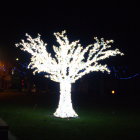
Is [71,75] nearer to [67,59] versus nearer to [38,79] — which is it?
[67,59]

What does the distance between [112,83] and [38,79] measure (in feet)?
41.9

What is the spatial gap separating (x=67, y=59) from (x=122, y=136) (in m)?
6.93

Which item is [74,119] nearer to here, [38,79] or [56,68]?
[56,68]

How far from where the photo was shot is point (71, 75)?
19141 millimetres

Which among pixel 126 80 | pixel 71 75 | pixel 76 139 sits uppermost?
pixel 126 80

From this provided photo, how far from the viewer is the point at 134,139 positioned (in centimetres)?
1226

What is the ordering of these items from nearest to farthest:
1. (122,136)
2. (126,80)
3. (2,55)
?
(122,136)
(126,80)
(2,55)

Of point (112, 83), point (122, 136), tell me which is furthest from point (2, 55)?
point (122, 136)

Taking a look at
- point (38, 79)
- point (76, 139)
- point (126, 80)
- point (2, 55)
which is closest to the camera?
point (76, 139)

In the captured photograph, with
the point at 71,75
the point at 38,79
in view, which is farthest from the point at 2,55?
the point at 71,75

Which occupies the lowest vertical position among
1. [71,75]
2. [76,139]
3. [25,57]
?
[76,139]

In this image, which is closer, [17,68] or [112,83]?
[112,83]

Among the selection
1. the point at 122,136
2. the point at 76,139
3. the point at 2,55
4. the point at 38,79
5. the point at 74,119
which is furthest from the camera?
the point at 2,55

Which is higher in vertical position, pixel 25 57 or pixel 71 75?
pixel 25 57
